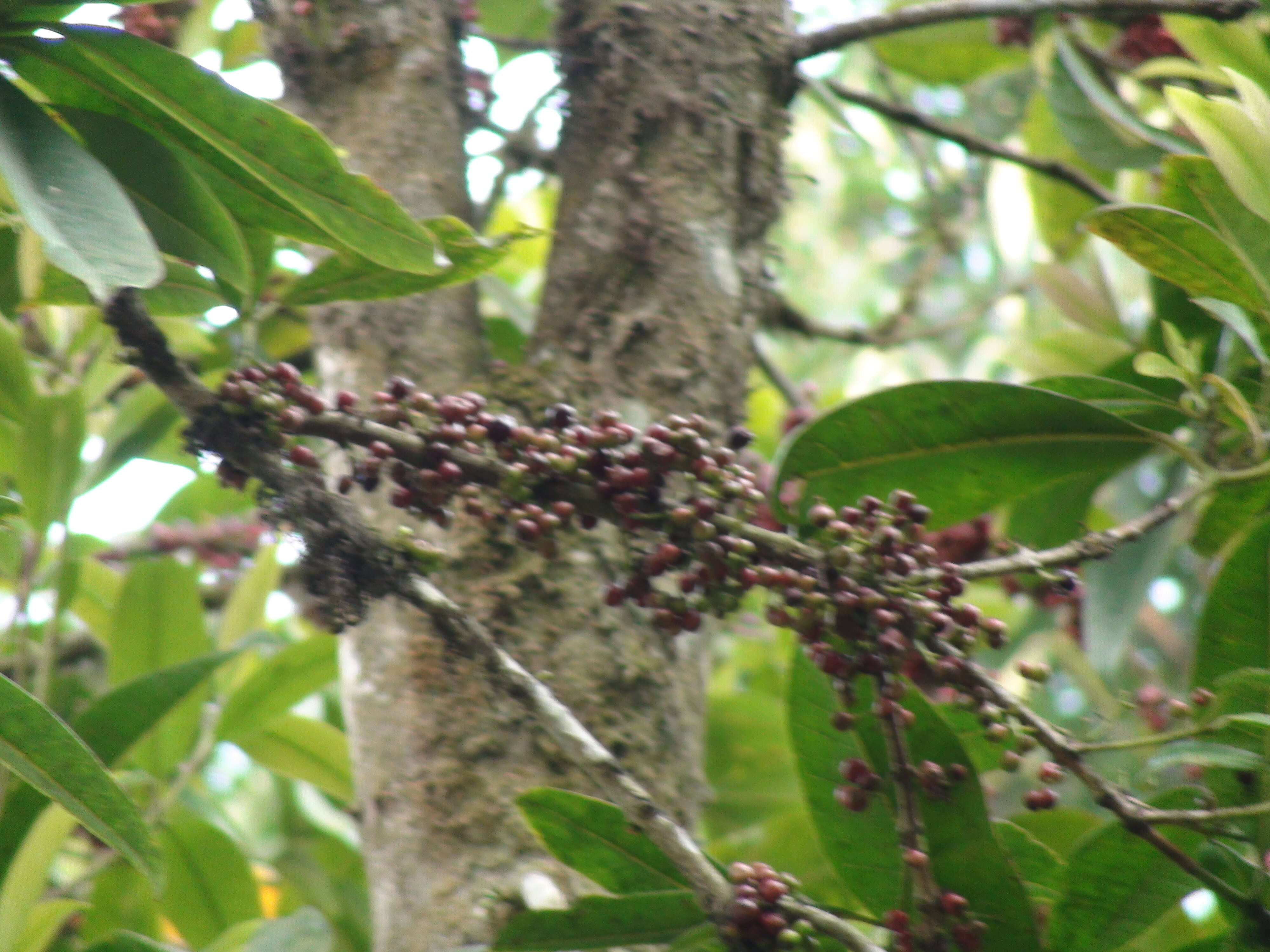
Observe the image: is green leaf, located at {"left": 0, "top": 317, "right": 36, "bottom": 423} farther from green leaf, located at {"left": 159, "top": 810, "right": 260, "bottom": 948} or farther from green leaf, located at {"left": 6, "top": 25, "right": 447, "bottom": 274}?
green leaf, located at {"left": 159, "top": 810, "right": 260, "bottom": 948}

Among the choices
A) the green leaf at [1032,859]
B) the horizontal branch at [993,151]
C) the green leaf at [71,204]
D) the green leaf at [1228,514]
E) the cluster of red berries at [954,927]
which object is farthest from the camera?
the horizontal branch at [993,151]

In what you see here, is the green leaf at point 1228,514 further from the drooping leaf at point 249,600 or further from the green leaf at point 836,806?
the drooping leaf at point 249,600

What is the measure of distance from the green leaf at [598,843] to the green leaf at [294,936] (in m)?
0.32

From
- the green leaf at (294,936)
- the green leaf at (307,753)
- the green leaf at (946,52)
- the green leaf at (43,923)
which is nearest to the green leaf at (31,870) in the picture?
the green leaf at (43,923)

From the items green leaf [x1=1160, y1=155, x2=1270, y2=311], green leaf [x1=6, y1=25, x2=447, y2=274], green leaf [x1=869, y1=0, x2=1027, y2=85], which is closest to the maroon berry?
green leaf [x1=6, y1=25, x2=447, y2=274]

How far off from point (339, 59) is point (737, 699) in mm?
1140

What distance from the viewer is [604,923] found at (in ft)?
3.06

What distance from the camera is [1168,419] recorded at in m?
1.18

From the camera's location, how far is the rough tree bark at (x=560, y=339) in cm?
113

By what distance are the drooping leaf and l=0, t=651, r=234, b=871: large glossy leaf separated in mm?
402

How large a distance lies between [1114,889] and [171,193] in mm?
1000

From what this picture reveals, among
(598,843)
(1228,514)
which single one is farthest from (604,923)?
(1228,514)

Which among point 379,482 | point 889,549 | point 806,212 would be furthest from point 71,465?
point 806,212

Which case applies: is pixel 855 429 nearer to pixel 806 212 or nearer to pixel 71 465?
pixel 71 465
